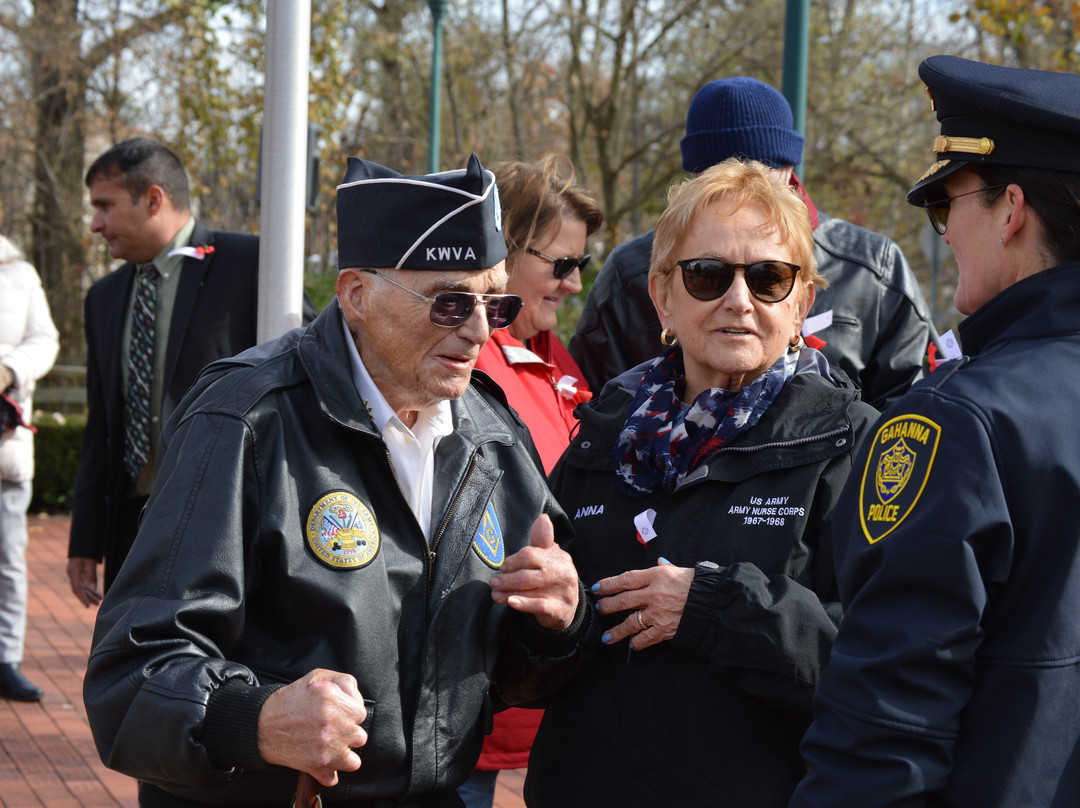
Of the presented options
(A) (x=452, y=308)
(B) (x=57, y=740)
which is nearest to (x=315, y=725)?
(A) (x=452, y=308)

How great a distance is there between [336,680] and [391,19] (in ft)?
54.3

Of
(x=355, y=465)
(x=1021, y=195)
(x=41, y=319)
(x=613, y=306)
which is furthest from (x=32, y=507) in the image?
(x=1021, y=195)

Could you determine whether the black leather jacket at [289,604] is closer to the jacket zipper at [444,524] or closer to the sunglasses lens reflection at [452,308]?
the jacket zipper at [444,524]

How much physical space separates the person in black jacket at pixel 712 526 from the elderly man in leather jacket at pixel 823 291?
2.57 feet

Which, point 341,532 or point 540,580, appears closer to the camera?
point 341,532

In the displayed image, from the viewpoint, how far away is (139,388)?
4715 mm

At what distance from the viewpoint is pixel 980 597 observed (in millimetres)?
1546

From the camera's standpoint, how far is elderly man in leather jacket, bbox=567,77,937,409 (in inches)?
131

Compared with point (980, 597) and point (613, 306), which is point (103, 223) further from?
point (980, 597)

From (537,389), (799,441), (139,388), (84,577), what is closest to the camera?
(799,441)

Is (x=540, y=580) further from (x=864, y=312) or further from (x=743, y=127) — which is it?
(x=743, y=127)

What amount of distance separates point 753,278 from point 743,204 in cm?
16

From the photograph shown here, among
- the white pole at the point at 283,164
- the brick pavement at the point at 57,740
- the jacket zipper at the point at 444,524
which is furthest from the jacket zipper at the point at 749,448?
the brick pavement at the point at 57,740

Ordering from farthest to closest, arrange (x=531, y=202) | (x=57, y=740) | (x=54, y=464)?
(x=54, y=464) < (x=57, y=740) < (x=531, y=202)
